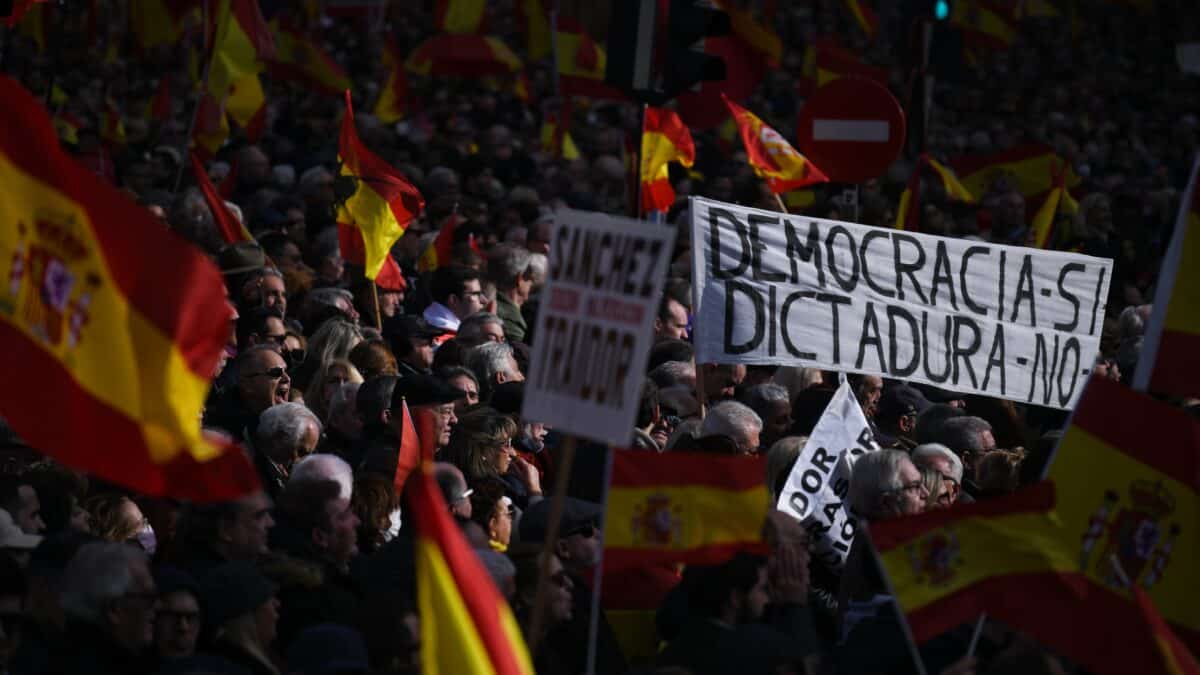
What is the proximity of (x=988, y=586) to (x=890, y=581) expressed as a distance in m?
0.25

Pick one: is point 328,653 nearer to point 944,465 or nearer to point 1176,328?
point 1176,328

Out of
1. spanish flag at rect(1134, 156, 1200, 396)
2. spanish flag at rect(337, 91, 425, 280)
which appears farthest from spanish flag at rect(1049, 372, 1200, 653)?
spanish flag at rect(337, 91, 425, 280)

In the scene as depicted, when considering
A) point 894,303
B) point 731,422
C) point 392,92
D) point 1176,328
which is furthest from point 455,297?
point 392,92

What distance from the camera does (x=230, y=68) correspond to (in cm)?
1419

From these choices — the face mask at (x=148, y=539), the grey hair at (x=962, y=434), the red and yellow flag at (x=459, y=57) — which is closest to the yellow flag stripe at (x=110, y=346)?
the face mask at (x=148, y=539)

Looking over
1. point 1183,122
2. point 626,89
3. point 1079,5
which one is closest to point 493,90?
point 1183,122

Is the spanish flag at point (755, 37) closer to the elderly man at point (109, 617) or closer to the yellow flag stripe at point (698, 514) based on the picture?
the yellow flag stripe at point (698, 514)

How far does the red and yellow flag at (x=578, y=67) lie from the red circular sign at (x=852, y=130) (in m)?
6.14

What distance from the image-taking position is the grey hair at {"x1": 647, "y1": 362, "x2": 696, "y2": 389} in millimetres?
8930

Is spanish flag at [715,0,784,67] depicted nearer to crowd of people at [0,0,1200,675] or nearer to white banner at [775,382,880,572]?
crowd of people at [0,0,1200,675]

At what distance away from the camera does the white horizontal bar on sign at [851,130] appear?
1059 centimetres

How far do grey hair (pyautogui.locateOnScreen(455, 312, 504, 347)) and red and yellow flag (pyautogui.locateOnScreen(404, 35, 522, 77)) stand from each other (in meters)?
11.4

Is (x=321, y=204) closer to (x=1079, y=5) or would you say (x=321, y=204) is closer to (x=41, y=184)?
(x=41, y=184)

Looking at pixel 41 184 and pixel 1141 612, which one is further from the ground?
pixel 41 184
